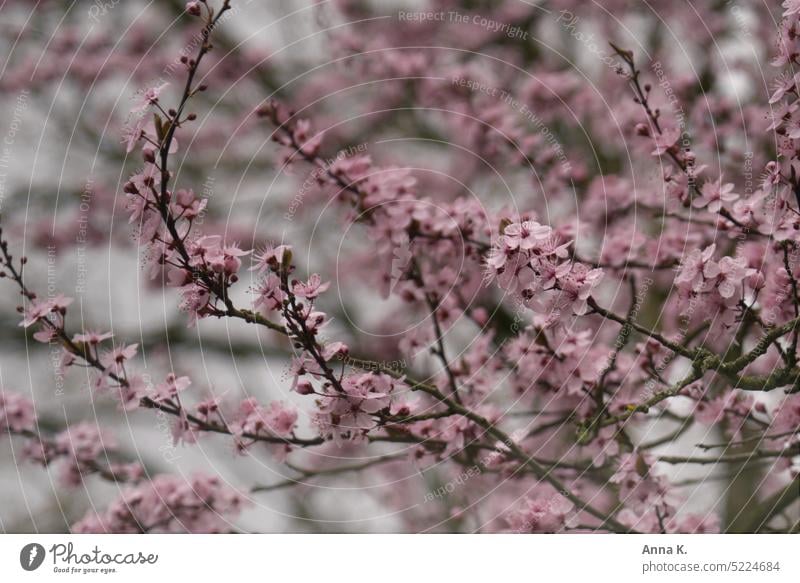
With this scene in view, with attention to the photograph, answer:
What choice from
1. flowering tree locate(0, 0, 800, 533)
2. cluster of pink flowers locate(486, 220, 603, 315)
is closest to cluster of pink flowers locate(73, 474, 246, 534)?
flowering tree locate(0, 0, 800, 533)

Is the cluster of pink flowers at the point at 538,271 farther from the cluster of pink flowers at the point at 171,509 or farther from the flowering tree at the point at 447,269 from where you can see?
the cluster of pink flowers at the point at 171,509

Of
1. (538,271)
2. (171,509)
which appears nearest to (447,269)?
(538,271)

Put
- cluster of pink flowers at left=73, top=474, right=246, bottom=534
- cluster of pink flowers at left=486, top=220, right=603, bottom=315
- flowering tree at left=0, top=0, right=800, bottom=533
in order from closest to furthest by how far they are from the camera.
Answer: cluster of pink flowers at left=486, top=220, right=603, bottom=315
flowering tree at left=0, top=0, right=800, bottom=533
cluster of pink flowers at left=73, top=474, right=246, bottom=534

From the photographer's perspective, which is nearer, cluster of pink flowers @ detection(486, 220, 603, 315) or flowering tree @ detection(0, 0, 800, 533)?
cluster of pink flowers @ detection(486, 220, 603, 315)

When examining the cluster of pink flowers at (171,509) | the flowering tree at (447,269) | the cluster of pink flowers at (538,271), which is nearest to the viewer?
the cluster of pink flowers at (538,271)

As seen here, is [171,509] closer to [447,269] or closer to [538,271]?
[447,269]

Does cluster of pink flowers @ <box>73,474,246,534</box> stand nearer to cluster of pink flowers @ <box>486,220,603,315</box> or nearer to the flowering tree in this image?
the flowering tree

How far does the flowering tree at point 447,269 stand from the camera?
174 centimetres

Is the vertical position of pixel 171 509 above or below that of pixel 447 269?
below

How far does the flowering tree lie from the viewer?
174 cm

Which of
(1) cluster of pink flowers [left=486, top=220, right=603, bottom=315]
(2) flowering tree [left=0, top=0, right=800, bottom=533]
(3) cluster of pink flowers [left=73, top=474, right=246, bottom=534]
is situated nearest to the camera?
(1) cluster of pink flowers [left=486, top=220, right=603, bottom=315]

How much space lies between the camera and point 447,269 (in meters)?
2.26

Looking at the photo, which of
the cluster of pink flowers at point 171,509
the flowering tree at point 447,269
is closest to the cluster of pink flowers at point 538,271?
the flowering tree at point 447,269
